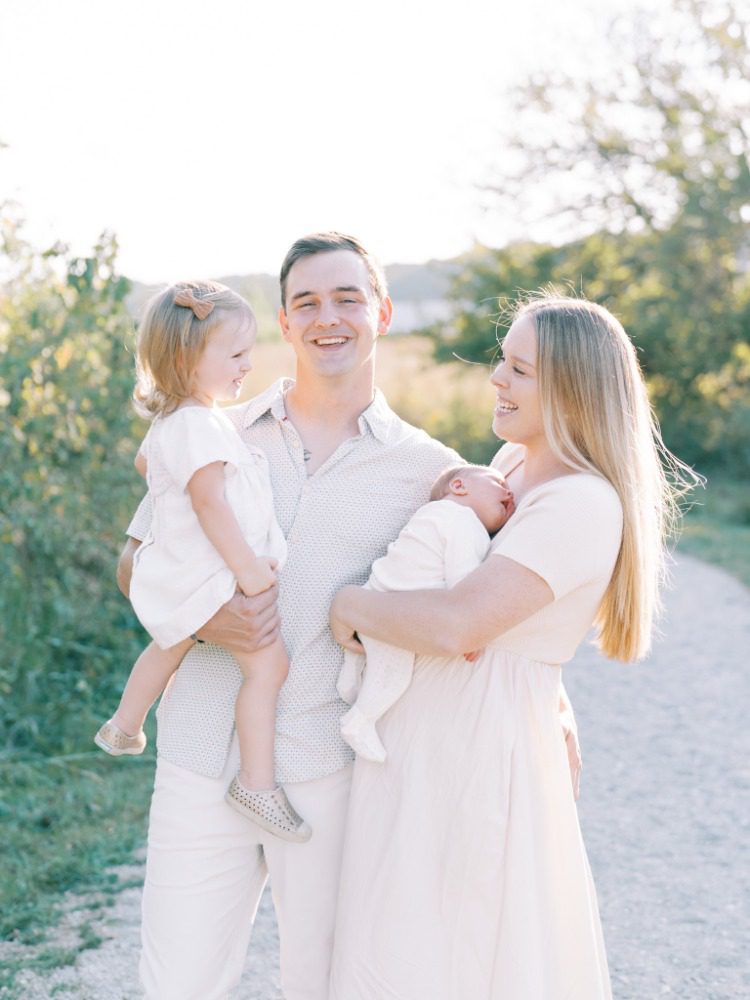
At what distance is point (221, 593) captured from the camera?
2795 mm

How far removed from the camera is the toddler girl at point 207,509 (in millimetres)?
2797

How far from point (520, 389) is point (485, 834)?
0.96m

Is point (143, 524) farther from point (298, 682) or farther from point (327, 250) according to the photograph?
point (327, 250)

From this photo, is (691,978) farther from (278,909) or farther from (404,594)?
(404,594)

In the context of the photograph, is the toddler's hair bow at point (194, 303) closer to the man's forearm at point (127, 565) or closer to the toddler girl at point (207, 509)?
the toddler girl at point (207, 509)

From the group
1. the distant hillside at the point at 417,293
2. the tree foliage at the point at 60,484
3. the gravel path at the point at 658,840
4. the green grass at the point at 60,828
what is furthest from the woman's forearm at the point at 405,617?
the distant hillside at the point at 417,293

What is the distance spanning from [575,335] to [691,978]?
2675 millimetres

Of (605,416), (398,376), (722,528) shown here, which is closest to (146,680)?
(605,416)

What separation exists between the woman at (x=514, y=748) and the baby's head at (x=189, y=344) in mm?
618

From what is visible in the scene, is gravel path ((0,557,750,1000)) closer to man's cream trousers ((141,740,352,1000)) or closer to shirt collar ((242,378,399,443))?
man's cream trousers ((141,740,352,1000))

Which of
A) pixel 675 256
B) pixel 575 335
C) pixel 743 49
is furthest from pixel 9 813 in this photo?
pixel 743 49

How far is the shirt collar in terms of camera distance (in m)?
3.03

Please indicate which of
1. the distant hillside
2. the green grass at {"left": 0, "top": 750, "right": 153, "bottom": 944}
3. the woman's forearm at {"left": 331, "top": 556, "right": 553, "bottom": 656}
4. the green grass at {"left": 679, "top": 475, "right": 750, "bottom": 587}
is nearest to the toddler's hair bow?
the woman's forearm at {"left": 331, "top": 556, "right": 553, "bottom": 656}

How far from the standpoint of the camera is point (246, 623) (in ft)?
9.04
